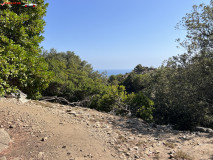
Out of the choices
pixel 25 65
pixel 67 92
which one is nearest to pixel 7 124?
pixel 25 65

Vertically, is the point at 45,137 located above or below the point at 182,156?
above

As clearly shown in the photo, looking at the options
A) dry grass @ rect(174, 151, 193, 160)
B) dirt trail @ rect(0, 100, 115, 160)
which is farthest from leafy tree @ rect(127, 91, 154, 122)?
dirt trail @ rect(0, 100, 115, 160)

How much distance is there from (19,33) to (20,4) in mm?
1474

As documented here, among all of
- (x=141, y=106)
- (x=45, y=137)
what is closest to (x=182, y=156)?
(x=45, y=137)

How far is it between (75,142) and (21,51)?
3884 millimetres

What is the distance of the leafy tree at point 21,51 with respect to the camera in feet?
14.0

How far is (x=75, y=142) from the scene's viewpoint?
6.04m

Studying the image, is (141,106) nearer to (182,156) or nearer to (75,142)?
(182,156)

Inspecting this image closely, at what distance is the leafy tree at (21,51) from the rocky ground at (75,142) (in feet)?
6.10

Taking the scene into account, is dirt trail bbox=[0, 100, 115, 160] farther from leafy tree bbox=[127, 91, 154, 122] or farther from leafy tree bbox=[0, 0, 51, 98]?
leafy tree bbox=[127, 91, 154, 122]

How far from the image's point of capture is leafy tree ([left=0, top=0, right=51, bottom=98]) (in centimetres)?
426

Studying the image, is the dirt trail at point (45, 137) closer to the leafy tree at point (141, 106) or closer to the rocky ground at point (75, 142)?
the rocky ground at point (75, 142)

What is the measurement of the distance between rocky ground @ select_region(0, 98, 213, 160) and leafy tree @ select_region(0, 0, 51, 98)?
186 cm

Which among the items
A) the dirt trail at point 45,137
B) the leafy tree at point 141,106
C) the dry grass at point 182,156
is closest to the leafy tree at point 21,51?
the dirt trail at point 45,137
